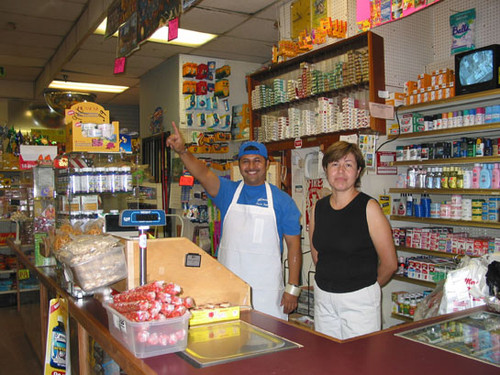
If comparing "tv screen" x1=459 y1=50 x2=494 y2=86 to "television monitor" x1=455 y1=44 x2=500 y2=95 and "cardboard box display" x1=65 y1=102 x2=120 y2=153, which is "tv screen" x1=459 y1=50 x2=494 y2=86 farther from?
"cardboard box display" x1=65 y1=102 x2=120 y2=153

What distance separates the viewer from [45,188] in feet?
18.1

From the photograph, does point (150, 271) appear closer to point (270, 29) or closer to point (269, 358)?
point (269, 358)

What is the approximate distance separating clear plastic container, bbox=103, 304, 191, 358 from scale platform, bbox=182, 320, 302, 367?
0.05m

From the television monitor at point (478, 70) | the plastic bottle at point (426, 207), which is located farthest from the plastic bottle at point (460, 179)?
the television monitor at point (478, 70)

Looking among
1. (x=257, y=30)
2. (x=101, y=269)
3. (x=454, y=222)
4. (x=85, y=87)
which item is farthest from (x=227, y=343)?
(x=85, y=87)

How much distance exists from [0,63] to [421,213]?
8.24m

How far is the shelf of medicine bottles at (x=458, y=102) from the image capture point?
150 inches

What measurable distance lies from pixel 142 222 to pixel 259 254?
1.16 m

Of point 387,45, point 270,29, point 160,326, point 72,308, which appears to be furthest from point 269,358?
point 270,29

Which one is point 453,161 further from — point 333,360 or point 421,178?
point 333,360

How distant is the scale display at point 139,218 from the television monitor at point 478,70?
3020mm

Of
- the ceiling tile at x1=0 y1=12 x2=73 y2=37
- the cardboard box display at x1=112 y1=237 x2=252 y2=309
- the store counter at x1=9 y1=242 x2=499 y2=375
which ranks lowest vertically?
the store counter at x1=9 y1=242 x2=499 y2=375

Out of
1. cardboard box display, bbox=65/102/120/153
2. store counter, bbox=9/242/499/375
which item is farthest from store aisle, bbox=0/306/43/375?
store counter, bbox=9/242/499/375

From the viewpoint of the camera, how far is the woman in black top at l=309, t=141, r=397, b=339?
2.43m
